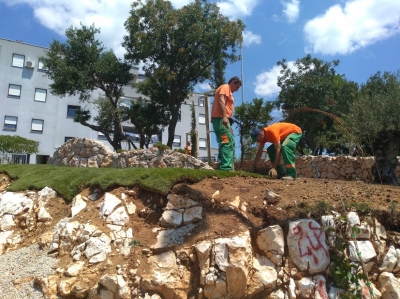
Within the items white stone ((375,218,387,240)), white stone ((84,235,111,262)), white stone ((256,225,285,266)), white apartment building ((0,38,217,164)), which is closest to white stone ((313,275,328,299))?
white stone ((256,225,285,266))

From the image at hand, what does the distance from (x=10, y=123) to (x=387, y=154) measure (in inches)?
1269

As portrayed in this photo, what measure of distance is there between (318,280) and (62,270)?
137 inches

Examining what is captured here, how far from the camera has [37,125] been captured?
33125 mm

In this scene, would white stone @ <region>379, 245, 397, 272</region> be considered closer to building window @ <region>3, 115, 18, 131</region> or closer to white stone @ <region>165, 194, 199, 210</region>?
white stone @ <region>165, 194, 199, 210</region>

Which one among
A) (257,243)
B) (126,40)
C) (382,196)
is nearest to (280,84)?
(126,40)

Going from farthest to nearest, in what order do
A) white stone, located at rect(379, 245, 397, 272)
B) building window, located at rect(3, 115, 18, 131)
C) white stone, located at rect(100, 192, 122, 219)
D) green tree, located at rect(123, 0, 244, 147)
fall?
building window, located at rect(3, 115, 18, 131) → green tree, located at rect(123, 0, 244, 147) → white stone, located at rect(100, 192, 122, 219) → white stone, located at rect(379, 245, 397, 272)

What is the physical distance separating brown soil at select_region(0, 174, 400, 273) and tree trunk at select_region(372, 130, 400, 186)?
3.40m

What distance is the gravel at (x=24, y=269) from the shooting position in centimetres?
462

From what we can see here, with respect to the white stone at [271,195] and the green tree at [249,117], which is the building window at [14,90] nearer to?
the green tree at [249,117]

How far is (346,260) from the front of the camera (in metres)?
4.62

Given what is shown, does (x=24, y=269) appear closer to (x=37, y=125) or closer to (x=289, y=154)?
(x=289, y=154)

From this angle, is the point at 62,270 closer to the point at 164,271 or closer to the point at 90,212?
the point at 90,212

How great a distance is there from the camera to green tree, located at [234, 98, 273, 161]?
1692cm

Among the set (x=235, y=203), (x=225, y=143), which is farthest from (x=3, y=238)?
(x=225, y=143)
